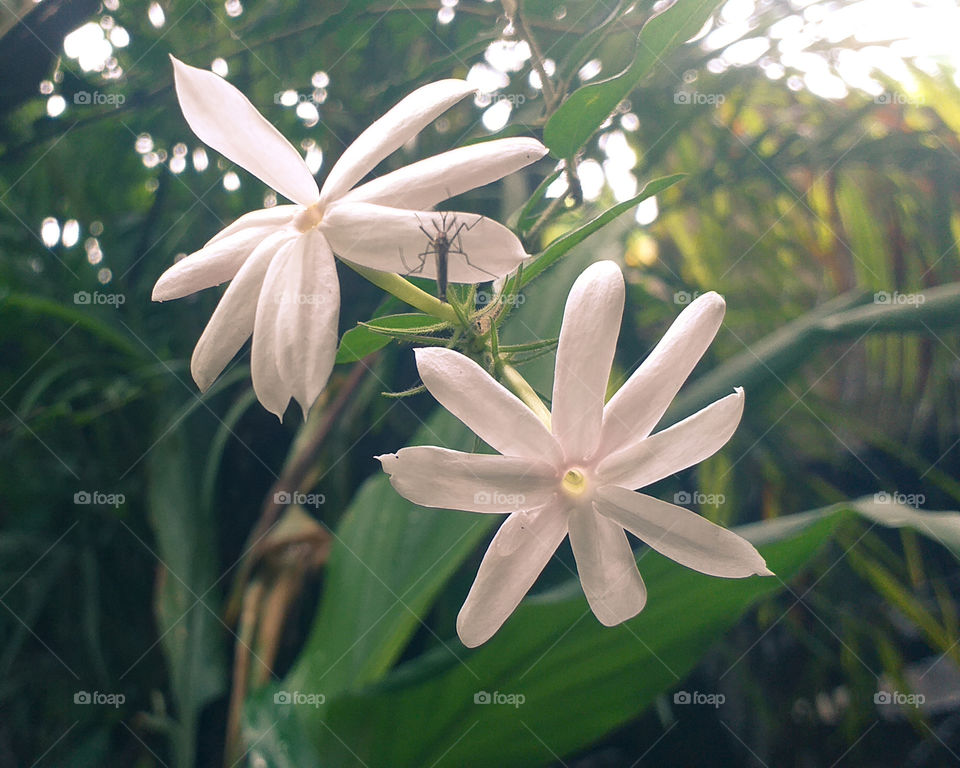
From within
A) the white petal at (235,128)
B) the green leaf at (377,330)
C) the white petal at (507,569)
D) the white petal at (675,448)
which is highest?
the white petal at (235,128)

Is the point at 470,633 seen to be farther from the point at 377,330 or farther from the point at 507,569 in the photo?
the point at 377,330

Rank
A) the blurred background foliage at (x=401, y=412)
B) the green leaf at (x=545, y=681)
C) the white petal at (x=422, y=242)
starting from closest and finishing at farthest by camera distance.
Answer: the white petal at (x=422, y=242) → the green leaf at (x=545, y=681) → the blurred background foliage at (x=401, y=412)

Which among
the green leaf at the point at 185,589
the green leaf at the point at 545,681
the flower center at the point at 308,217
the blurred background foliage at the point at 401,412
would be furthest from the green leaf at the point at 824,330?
the green leaf at the point at 185,589

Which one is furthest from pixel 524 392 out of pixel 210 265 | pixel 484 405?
pixel 210 265

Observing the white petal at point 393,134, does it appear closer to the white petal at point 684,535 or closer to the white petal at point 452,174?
the white petal at point 452,174

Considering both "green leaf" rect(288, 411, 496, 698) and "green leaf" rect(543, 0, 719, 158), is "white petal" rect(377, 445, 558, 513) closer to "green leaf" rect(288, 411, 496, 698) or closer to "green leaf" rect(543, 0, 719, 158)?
"green leaf" rect(543, 0, 719, 158)

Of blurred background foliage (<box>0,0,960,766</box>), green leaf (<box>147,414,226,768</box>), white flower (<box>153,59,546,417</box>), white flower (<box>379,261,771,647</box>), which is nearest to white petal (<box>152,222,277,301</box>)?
white flower (<box>153,59,546,417</box>)

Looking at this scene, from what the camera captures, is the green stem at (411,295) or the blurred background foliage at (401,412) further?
the blurred background foliage at (401,412)

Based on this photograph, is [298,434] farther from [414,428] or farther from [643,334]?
[643,334]
